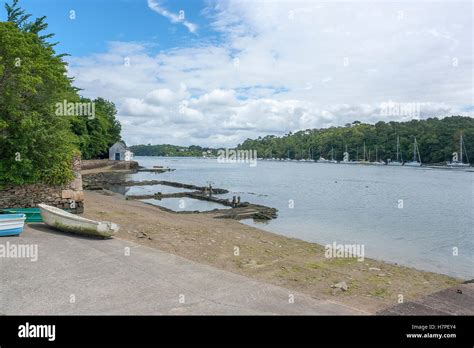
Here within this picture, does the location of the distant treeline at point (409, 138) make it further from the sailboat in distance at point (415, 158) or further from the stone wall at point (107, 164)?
the stone wall at point (107, 164)

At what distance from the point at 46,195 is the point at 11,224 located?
403cm

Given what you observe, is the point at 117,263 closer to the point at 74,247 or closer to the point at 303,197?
the point at 74,247

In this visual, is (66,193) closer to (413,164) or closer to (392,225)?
(392,225)

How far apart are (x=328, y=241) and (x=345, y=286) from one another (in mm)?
13645

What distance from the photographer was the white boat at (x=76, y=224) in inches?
499

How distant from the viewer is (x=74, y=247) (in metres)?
11.4

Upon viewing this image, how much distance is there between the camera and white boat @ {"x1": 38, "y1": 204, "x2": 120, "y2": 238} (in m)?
12.7

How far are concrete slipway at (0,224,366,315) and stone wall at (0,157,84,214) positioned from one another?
17.3ft

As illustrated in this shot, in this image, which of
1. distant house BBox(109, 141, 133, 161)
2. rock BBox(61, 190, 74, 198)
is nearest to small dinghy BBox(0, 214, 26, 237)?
rock BBox(61, 190, 74, 198)

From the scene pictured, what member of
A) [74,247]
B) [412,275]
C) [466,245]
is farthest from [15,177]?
[466,245]

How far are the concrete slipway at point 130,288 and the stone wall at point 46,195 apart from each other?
17.3 ft

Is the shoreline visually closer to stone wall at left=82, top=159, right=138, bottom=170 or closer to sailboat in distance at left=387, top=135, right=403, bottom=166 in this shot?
stone wall at left=82, top=159, right=138, bottom=170

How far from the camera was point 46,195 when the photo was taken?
15.9 m

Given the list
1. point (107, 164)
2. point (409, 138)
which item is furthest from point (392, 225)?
point (409, 138)
